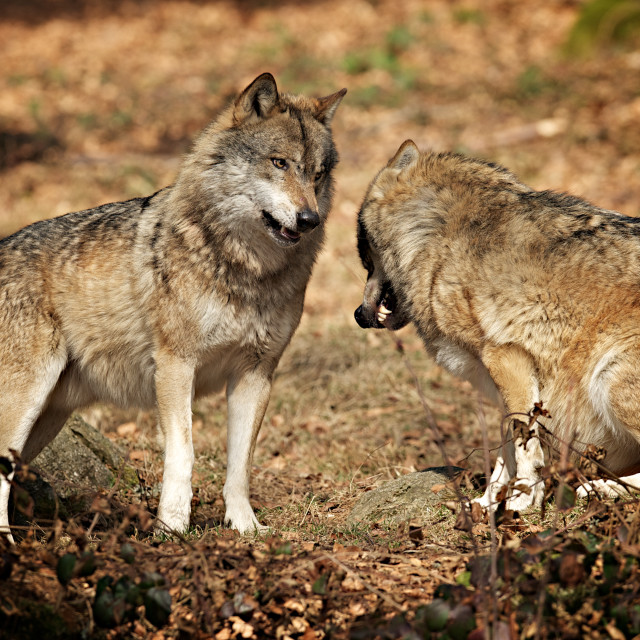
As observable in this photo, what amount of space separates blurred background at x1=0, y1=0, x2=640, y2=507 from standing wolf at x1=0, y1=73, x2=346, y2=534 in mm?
1607

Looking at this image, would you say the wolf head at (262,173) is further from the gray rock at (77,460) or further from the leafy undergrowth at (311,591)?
the leafy undergrowth at (311,591)

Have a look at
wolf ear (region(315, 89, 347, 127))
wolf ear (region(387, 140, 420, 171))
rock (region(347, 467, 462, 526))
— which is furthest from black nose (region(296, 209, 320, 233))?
rock (region(347, 467, 462, 526))

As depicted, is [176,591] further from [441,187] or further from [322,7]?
[322,7]

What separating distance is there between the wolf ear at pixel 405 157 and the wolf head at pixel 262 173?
0.66 meters

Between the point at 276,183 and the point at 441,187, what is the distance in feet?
4.04

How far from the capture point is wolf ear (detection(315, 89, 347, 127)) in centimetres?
587

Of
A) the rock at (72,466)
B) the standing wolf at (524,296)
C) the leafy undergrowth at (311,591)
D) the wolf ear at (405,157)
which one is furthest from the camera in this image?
the wolf ear at (405,157)

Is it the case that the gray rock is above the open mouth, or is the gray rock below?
below

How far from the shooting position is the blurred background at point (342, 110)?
8211 mm

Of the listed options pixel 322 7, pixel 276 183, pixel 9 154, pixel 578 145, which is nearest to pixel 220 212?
pixel 276 183

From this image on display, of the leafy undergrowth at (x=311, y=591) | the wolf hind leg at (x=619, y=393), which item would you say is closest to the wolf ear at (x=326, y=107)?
the wolf hind leg at (x=619, y=393)

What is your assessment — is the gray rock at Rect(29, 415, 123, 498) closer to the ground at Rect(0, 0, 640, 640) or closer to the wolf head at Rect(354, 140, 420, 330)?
the ground at Rect(0, 0, 640, 640)

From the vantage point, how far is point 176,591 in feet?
11.4

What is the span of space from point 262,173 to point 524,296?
1943 millimetres
